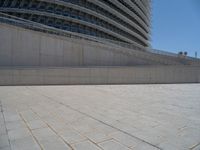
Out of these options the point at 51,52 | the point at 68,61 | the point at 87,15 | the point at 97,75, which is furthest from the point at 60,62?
the point at 87,15

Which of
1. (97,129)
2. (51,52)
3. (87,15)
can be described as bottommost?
(97,129)

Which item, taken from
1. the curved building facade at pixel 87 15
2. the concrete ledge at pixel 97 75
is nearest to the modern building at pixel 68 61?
the concrete ledge at pixel 97 75

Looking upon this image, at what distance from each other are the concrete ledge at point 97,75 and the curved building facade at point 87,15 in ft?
70.2

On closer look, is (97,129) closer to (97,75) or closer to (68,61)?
(97,75)

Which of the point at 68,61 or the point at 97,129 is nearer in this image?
the point at 97,129

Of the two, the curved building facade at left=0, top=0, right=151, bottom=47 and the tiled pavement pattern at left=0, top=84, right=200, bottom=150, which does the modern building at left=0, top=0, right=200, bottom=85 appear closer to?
the tiled pavement pattern at left=0, top=84, right=200, bottom=150

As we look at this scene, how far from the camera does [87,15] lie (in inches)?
1535

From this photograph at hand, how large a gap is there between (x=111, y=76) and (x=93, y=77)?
Result: 5.77 ft

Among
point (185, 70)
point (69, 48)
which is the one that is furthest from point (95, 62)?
point (185, 70)

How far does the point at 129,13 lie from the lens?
49031 millimetres

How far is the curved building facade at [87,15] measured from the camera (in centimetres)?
3350

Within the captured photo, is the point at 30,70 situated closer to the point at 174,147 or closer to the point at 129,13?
the point at 174,147

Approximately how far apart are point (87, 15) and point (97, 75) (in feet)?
84.6

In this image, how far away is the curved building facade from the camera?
110ft
